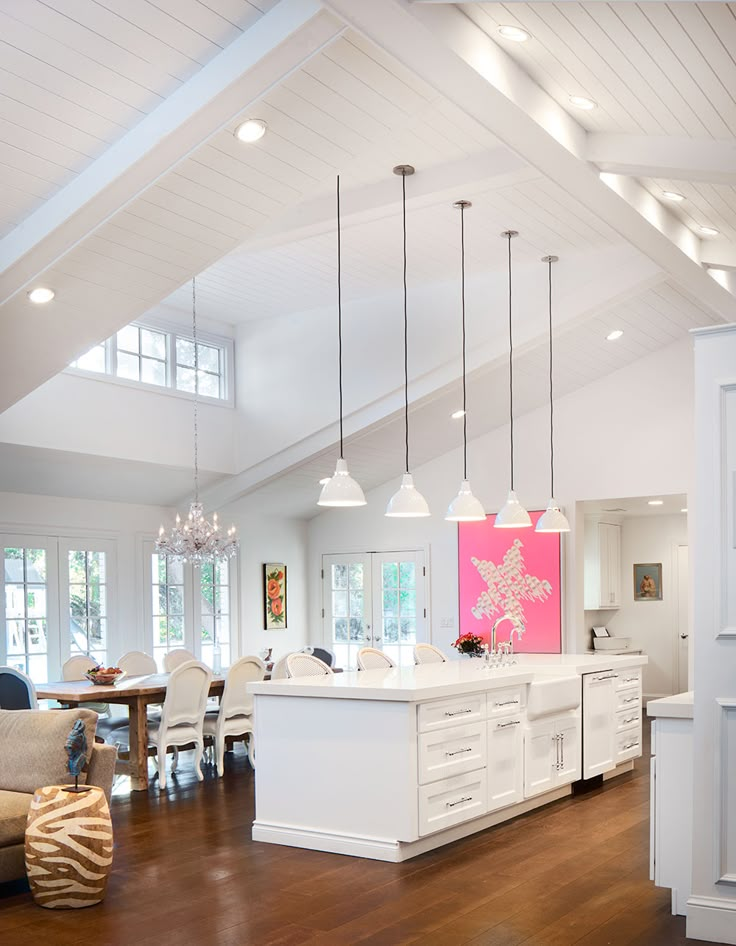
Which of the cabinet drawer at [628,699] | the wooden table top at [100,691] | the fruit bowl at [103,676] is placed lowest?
the cabinet drawer at [628,699]

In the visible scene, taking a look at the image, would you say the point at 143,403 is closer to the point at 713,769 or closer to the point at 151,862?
the point at 151,862

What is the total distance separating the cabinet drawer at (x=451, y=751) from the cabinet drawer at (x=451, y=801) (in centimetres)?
5

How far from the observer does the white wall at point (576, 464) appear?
1003 cm

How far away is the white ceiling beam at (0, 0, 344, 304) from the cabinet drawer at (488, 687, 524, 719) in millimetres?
3449

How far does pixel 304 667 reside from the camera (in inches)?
256

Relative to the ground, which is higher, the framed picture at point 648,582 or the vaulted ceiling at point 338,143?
the vaulted ceiling at point 338,143

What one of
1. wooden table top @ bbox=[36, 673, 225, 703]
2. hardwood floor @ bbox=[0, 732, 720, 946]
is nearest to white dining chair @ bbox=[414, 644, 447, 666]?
wooden table top @ bbox=[36, 673, 225, 703]

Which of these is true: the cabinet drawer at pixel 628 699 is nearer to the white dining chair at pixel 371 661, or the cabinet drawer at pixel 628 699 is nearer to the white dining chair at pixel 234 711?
the white dining chair at pixel 371 661

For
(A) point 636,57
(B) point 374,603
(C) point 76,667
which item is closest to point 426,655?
(C) point 76,667

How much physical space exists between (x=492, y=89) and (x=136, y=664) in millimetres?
5916

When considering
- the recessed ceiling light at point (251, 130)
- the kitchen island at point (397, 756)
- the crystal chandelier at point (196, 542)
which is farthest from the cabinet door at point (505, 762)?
the recessed ceiling light at point (251, 130)

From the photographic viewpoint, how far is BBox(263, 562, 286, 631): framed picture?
11.7 meters

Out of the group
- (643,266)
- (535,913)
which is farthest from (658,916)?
(643,266)

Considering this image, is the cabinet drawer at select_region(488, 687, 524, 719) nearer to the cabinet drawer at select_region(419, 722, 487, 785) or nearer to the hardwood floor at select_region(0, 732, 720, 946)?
the cabinet drawer at select_region(419, 722, 487, 785)
